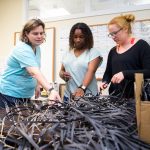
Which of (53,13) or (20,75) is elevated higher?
(53,13)

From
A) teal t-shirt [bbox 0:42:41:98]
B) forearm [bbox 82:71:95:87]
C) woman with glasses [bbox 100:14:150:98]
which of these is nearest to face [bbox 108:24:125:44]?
woman with glasses [bbox 100:14:150:98]

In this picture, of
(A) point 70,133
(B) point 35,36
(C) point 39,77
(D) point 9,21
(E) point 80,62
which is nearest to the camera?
(A) point 70,133

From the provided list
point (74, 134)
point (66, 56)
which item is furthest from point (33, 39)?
point (74, 134)

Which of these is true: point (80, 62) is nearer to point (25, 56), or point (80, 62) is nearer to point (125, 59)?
point (125, 59)

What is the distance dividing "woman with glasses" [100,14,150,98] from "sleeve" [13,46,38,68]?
0.45m

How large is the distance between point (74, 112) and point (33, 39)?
2.95 ft

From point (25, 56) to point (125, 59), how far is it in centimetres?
62

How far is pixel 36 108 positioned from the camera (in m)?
0.80

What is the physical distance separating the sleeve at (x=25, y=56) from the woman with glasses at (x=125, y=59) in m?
0.45

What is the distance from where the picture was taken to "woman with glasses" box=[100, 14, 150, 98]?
139 cm

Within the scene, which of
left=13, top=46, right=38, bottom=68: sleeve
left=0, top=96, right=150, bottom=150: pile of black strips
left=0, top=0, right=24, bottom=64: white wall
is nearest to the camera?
left=0, top=96, right=150, bottom=150: pile of black strips

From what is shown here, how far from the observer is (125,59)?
1.52 meters

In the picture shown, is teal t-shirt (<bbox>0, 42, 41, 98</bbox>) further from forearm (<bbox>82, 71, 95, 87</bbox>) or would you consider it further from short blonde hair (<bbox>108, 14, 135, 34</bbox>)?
short blonde hair (<bbox>108, 14, 135, 34</bbox>)

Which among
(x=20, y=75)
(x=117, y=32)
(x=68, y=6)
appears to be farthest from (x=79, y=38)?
Result: (x=68, y=6)
